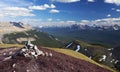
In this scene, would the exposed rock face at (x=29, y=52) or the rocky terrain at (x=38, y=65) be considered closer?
the rocky terrain at (x=38, y=65)

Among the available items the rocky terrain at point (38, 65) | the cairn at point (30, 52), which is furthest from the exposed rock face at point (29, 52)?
the rocky terrain at point (38, 65)

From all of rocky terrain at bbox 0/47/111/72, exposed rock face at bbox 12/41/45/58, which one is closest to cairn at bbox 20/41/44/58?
exposed rock face at bbox 12/41/45/58

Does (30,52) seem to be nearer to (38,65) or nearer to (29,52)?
(29,52)

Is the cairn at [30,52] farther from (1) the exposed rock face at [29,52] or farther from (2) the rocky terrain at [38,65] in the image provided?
(2) the rocky terrain at [38,65]

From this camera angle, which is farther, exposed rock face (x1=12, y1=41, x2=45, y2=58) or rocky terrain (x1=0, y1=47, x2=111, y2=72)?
exposed rock face (x1=12, y1=41, x2=45, y2=58)

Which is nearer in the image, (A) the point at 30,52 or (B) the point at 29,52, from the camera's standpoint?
(B) the point at 29,52

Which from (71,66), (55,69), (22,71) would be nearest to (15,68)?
(22,71)

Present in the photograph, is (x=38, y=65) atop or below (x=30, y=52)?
below

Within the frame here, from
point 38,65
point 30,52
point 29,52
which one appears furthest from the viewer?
point 30,52

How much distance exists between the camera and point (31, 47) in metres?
64.3

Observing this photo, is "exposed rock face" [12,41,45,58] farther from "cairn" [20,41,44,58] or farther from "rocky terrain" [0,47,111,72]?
"rocky terrain" [0,47,111,72]

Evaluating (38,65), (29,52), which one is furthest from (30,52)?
(38,65)

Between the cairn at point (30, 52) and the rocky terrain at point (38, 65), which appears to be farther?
the cairn at point (30, 52)

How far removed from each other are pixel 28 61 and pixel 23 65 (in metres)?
2.41
